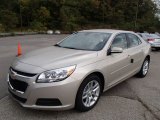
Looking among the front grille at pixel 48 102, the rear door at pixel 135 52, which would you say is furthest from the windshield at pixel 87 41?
the front grille at pixel 48 102

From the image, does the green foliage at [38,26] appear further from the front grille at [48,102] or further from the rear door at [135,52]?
the front grille at [48,102]

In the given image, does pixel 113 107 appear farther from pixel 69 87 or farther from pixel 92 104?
pixel 69 87

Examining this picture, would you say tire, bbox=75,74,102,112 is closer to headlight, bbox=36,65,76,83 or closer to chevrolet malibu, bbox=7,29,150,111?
chevrolet malibu, bbox=7,29,150,111

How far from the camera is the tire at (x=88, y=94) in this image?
4.16 meters

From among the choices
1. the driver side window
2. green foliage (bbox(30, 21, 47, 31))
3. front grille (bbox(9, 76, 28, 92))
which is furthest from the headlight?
green foliage (bbox(30, 21, 47, 31))

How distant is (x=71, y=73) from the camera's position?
3963 millimetres

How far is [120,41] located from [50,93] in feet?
8.34

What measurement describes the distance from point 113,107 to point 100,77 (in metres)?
0.65

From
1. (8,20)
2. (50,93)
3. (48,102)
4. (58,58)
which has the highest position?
(8,20)

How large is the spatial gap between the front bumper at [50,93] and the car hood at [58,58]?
1.08 feet

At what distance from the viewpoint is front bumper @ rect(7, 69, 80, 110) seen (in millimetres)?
3814

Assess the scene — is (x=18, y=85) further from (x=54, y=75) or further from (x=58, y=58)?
(x=58, y=58)

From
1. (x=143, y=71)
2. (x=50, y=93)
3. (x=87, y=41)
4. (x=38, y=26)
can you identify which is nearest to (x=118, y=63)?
(x=87, y=41)

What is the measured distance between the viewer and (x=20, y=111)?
4.30 metres
